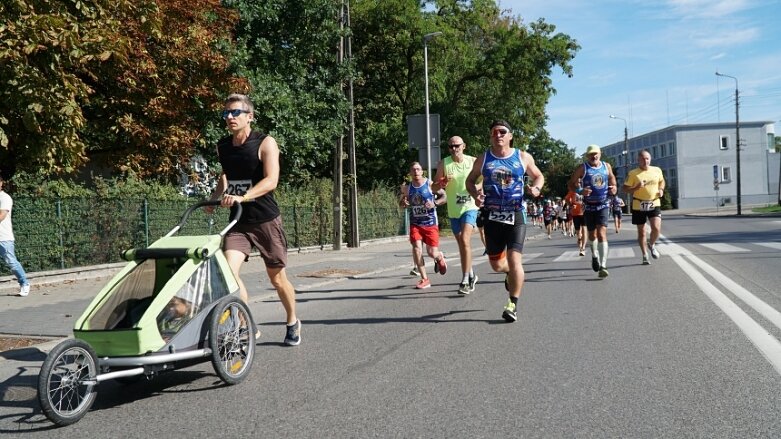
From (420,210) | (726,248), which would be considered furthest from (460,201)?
(726,248)

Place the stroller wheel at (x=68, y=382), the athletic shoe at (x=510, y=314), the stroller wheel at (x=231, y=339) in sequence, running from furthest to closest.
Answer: the athletic shoe at (x=510, y=314)
the stroller wheel at (x=231, y=339)
the stroller wheel at (x=68, y=382)

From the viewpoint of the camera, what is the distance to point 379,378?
4977mm

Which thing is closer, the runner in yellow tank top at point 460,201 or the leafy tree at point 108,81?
the leafy tree at point 108,81

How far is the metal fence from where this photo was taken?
39.0ft

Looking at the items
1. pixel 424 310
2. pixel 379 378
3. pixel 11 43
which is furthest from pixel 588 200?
pixel 11 43

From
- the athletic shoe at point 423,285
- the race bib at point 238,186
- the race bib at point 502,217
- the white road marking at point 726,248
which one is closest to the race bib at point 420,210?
the athletic shoe at point 423,285

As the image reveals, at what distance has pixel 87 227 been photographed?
1300 cm

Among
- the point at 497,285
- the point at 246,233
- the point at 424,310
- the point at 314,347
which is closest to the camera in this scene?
the point at 246,233

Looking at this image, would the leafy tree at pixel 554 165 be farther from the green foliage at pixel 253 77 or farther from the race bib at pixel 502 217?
the race bib at pixel 502 217

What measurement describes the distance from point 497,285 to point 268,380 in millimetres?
6196

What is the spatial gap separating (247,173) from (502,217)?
272cm

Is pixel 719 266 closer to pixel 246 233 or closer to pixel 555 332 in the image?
pixel 555 332

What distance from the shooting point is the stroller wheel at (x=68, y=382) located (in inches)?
153

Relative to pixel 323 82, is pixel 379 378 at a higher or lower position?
lower
